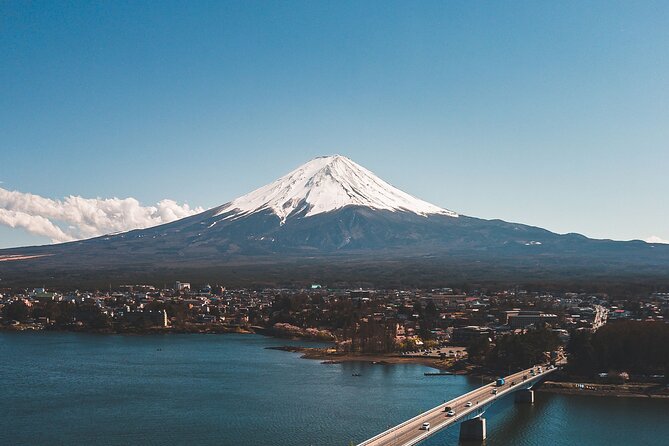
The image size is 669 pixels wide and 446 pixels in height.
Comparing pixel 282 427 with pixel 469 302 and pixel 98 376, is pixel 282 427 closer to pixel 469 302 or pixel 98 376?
pixel 98 376

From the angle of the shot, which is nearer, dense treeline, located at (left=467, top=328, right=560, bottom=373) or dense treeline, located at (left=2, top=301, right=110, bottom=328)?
dense treeline, located at (left=467, top=328, right=560, bottom=373)

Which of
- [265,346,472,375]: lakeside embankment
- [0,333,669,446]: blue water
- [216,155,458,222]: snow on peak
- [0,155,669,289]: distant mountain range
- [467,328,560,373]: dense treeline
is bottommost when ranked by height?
[0,333,669,446]: blue water

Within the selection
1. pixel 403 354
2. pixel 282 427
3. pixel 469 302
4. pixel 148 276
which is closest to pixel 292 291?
pixel 469 302

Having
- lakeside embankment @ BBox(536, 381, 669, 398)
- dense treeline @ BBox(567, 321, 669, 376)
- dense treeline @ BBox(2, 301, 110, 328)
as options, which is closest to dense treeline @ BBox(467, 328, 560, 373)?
dense treeline @ BBox(567, 321, 669, 376)

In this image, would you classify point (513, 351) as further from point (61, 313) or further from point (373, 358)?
point (61, 313)

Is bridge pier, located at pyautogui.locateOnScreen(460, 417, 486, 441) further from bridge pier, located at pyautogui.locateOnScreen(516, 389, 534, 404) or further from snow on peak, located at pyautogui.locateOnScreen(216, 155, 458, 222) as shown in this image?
snow on peak, located at pyautogui.locateOnScreen(216, 155, 458, 222)

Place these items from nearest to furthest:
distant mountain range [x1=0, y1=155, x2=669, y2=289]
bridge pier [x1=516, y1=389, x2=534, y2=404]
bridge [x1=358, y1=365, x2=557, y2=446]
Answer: bridge [x1=358, y1=365, x2=557, y2=446]
bridge pier [x1=516, y1=389, x2=534, y2=404]
distant mountain range [x1=0, y1=155, x2=669, y2=289]

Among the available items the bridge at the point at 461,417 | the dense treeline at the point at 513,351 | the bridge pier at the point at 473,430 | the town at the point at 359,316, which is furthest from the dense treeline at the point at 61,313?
the bridge pier at the point at 473,430

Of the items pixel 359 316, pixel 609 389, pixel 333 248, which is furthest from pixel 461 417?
pixel 333 248
